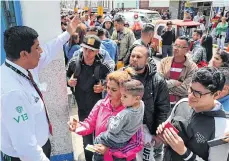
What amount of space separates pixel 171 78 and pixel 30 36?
218cm

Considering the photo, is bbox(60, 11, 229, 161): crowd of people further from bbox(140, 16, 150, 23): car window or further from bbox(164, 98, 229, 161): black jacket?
bbox(140, 16, 150, 23): car window

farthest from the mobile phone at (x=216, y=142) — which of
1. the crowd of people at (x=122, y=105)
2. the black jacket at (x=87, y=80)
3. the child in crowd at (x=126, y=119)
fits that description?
the black jacket at (x=87, y=80)

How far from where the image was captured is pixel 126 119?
204 centimetres

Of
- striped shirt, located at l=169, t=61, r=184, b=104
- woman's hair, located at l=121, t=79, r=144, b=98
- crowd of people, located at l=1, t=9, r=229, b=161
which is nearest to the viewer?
crowd of people, located at l=1, t=9, r=229, b=161

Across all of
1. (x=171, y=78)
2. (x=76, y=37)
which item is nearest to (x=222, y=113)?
(x=171, y=78)

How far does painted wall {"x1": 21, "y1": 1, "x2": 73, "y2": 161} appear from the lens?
266 cm

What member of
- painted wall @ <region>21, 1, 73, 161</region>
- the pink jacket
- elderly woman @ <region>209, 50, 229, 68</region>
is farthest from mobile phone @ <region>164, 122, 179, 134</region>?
elderly woman @ <region>209, 50, 229, 68</region>

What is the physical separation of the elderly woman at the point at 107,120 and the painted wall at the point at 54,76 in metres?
0.68

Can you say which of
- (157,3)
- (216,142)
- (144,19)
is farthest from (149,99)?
(157,3)

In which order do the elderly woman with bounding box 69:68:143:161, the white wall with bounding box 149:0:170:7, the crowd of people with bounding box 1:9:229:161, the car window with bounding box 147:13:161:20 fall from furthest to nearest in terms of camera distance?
the white wall with bounding box 149:0:170:7 < the car window with bounding box 147:13:161:20 < the elderly woman with bounding box 69:68:143:161 < the crowd of people with bounding box 1:9:229:161

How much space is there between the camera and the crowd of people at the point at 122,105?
162 cm

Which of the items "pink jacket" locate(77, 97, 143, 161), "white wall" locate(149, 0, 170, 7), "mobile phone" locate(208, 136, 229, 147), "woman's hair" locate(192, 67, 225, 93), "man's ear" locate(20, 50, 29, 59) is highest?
"white wall" locate(149, 0, 170, 7)

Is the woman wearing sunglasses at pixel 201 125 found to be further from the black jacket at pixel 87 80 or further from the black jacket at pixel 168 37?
the black jacket at pixel 168 37

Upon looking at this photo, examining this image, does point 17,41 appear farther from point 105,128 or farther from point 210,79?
point 210,79
